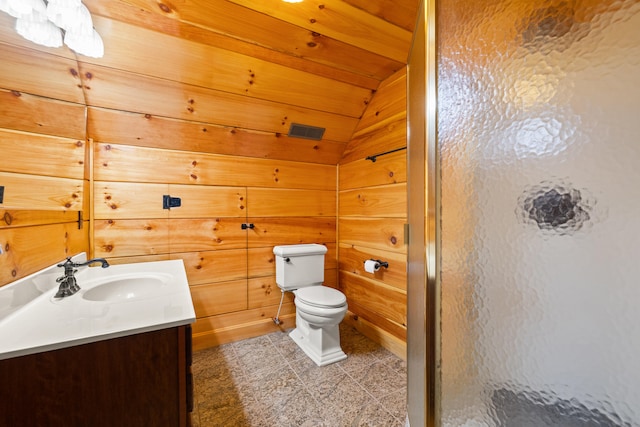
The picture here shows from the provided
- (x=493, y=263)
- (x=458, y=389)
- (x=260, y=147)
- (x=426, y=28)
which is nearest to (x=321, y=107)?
(x=260, y=147)

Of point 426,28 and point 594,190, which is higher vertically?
point 426,28

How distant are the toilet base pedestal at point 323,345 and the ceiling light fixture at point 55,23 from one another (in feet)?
6.87

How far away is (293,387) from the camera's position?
165 cm

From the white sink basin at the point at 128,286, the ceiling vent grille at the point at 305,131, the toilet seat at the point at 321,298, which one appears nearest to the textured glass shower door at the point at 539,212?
the toilet seat at the point at 321,298

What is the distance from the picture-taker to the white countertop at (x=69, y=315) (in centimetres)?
73

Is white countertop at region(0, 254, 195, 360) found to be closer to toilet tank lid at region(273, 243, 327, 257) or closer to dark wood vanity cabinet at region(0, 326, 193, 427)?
dark wood vanity cabinet at region(0, 326, 193, 427)

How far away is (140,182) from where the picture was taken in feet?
6.30

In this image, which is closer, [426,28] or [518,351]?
[518,351]

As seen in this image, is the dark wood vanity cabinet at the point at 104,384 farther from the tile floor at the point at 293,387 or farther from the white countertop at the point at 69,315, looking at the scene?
the tile floor at the point at 293,387

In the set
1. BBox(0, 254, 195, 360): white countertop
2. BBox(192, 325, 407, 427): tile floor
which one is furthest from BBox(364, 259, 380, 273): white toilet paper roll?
BBox(0, 254, 195, 360): white countertop

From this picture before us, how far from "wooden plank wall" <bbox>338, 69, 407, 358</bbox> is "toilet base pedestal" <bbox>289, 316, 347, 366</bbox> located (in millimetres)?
417

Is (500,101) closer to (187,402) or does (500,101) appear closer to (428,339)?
(428,339)

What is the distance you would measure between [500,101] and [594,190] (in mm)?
256

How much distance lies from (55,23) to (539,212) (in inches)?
71.4
